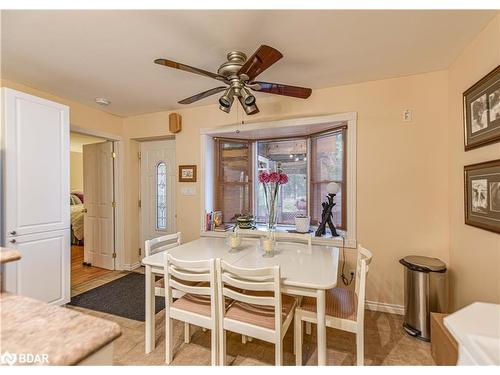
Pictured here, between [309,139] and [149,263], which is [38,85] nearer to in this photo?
[149,263]

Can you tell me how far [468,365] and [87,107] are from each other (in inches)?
164

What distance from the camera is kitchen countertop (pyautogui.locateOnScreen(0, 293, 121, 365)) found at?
0.68 m

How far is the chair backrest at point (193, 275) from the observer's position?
1.60 metres

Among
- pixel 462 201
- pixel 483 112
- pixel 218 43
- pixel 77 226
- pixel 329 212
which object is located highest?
pixel 218 43

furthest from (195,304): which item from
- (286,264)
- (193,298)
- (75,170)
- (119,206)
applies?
(75,170)

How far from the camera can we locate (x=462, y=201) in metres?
2.04

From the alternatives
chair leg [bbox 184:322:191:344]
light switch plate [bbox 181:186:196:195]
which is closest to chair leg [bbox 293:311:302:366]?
chair leg [bbox 184:322:191:344]

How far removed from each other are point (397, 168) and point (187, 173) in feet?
8.46

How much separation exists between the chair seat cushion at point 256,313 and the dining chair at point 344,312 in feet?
0.31

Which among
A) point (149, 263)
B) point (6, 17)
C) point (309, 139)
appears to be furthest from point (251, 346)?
point (6, 17)

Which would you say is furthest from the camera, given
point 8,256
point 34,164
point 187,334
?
point 34,164

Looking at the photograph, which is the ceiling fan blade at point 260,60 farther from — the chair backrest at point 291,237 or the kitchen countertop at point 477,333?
the chair backrest at point 291,237

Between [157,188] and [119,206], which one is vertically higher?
[157,188]

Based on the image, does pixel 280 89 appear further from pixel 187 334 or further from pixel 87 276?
pixel 87 276
